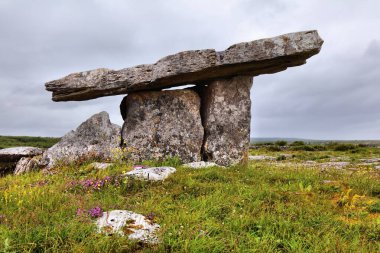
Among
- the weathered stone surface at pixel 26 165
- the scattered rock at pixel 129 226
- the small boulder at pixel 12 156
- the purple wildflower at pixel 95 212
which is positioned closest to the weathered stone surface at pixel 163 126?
the weathered stone surface at pixel 26 165

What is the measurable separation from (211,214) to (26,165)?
10371 millimetres

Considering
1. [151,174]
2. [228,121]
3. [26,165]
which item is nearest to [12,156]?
[26,165]

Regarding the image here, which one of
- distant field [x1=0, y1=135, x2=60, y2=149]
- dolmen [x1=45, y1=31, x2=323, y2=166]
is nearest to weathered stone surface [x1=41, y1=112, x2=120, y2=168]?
dolmen [x1=45, y1=31, x2=323, y2=166]

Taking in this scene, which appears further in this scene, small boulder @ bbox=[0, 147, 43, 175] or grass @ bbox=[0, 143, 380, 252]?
small boulder @ bbox=[0, 147, 43, 175]

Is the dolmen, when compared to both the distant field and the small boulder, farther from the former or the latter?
the distant field

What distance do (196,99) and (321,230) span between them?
32.0 ft

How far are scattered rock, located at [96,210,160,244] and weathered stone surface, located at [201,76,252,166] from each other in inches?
339

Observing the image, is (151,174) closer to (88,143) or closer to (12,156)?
(88,143)

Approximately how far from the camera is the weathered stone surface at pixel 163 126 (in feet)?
Result: 46.1

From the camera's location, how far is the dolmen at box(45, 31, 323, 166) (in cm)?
1343

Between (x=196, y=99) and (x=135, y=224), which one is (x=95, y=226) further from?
(x=196, y=99)

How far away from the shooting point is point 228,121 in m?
14.4

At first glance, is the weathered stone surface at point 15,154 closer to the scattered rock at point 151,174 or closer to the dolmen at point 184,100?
the dolmen at point 184,100

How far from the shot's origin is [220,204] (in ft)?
22.8
